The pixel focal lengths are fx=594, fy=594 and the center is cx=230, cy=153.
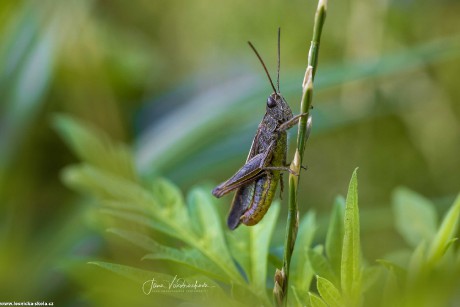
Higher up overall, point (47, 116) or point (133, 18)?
point (133, 18)

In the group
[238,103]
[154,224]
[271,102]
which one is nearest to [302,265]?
[154,224]

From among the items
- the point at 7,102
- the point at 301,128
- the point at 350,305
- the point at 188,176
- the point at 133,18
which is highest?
the point at 133,18

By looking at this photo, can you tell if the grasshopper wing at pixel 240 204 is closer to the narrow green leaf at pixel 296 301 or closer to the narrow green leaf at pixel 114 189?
the narrow green leaf at pixel 114 189

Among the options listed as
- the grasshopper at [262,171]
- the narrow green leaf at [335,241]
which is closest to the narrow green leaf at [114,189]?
the grasshopper at [262,171]

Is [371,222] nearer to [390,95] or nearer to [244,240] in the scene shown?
[390,95]

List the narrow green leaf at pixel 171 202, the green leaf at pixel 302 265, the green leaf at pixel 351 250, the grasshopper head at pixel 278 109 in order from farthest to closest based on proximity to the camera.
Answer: the grasshopper head at pixel 278 109 → the narrow green leaf at pixel 171 202 → the green leaf at pixel 302 265 → the green leaf at pixel 351 250

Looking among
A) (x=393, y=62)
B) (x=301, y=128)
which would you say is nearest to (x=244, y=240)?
(x=301, y=128)
